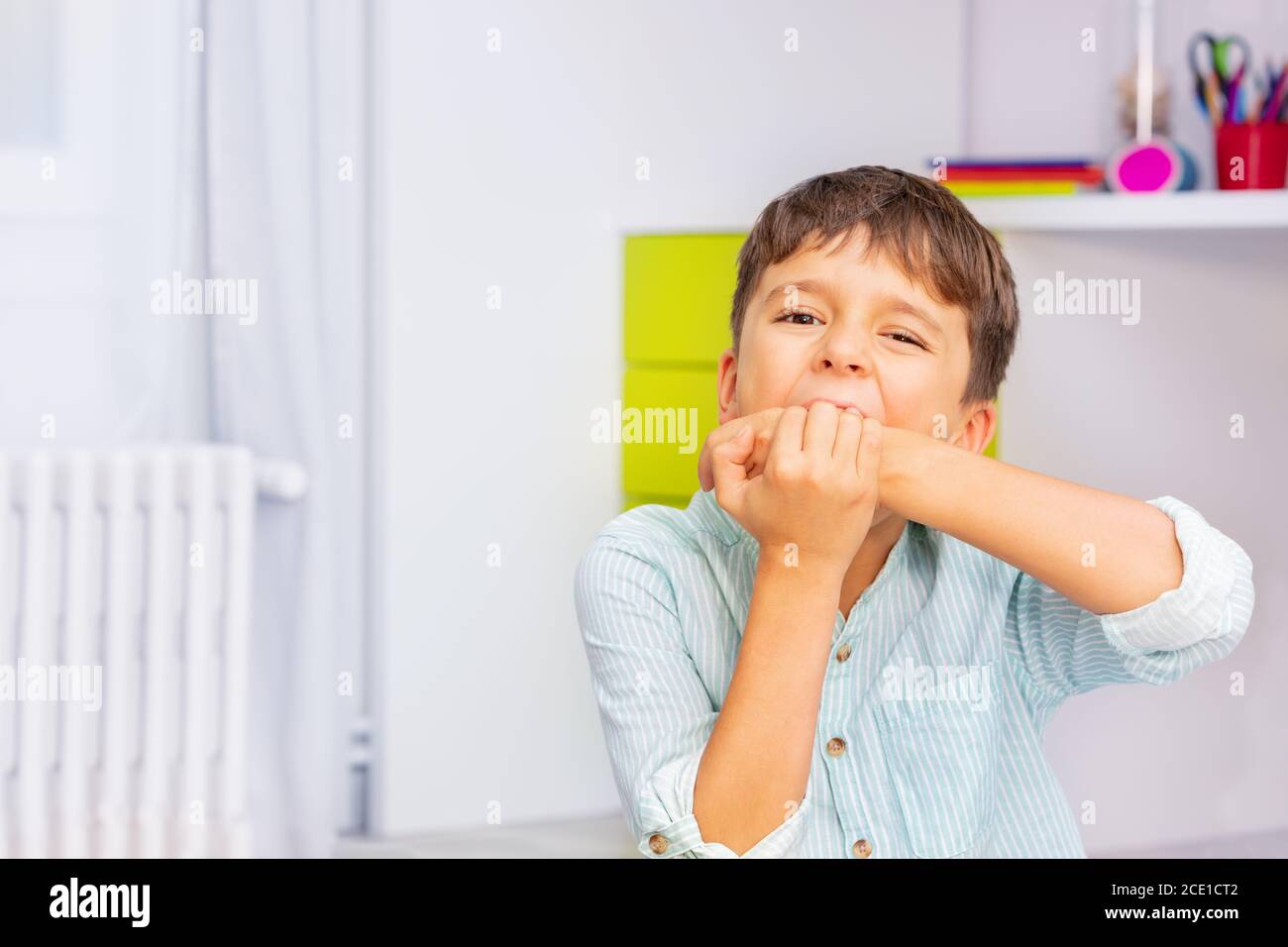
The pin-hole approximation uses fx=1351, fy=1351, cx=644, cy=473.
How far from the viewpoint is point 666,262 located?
156 centimetres

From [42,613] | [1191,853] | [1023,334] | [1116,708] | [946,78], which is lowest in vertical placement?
[1191,853]

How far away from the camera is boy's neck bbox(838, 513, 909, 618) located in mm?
723

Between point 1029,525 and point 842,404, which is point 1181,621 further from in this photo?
point 842,404

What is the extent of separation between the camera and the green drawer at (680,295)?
1478 mm

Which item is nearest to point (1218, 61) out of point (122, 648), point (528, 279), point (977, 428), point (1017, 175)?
point (1017, 175)

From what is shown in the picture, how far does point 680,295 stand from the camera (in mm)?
1536

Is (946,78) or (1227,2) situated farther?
(946,78)

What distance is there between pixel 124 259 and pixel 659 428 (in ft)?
2.09

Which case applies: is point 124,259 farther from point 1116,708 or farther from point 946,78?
point 1116,708

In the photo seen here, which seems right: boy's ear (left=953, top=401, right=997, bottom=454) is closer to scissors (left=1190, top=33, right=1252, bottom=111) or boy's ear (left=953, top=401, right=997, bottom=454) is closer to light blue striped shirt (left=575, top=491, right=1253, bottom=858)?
light blue striped shirt (left=575, top=491, right=1253, bottom=858)

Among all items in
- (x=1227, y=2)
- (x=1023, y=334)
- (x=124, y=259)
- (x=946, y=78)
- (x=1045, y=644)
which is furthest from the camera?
(x=946, y=78)

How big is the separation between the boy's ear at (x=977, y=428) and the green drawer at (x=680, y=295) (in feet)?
2.18

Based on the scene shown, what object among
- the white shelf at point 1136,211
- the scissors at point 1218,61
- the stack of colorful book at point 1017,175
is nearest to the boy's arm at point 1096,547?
the white shelf at point 1136,211
